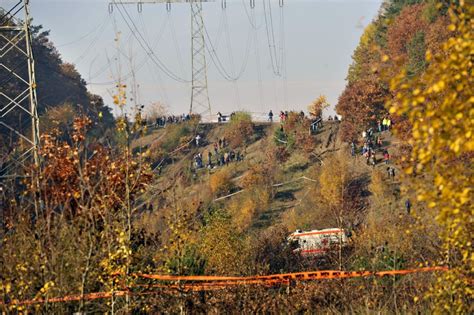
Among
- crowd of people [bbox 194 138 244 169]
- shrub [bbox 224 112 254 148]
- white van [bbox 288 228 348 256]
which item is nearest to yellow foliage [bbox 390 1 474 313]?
white van [bbox 288 228 348 256]

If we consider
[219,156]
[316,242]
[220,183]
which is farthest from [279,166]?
[316,242]

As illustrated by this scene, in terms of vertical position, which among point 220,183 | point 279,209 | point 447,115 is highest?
point 220,183

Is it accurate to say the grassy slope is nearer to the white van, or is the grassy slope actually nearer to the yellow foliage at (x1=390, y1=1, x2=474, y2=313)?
the white van

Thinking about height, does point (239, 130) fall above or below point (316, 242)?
above

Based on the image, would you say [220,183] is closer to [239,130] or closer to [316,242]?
[239,130]

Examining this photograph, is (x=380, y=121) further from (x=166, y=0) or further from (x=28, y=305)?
(x=28, y=305)

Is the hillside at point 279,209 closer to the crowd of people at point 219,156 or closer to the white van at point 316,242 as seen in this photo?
the white van at point 316,242

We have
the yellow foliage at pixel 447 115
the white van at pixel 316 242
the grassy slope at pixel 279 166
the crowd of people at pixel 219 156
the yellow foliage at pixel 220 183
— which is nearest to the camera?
the yellow foliage at pixel 447 115

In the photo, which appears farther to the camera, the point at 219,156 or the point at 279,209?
the point at 219,156

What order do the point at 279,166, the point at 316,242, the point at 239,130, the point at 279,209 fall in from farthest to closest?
the point at 239,130 → the point at 279,166 → the point at 279,209 → the point at 316,242

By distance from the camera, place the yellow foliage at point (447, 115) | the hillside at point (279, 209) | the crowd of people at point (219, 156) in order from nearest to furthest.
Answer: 1. the yellow foliage at point (447, 115)
2. the hillside at point (279, 209)
3. the crowd of people at point (219, 156)

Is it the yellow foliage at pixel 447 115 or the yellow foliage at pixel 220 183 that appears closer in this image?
the yellow foliage at pixel 447 115

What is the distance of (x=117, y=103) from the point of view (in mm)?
12281

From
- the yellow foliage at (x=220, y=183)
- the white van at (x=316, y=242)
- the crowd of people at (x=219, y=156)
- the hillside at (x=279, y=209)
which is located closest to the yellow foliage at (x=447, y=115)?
the hillside at (x=279, y=209)
